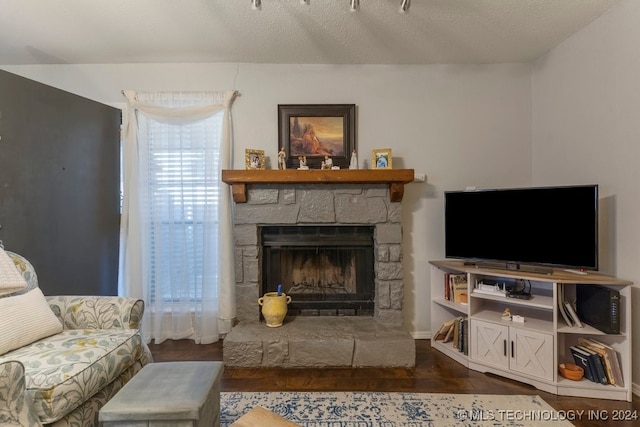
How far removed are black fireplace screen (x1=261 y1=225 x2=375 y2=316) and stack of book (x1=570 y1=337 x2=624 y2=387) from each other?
150cm

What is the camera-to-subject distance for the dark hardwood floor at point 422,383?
5.94ft

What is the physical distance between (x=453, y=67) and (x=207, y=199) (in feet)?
8.43

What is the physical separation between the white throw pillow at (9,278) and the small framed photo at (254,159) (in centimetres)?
158


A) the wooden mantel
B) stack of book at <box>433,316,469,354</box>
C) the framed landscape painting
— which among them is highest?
the framed landscape painting

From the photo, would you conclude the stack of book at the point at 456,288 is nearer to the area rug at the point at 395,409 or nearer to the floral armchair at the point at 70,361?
the area rug at the point at 395,409

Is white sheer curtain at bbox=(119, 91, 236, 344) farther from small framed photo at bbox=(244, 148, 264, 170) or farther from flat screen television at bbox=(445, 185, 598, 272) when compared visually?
flat screen television at bbox=(445, 185, 598, 272)

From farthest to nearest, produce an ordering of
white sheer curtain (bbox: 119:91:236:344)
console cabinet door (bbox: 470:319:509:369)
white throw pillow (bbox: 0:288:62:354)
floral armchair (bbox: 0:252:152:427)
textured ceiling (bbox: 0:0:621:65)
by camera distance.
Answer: white sheer curtain (bbox: 119:91:236:344)
console cabinet door (bbox: 470:319:509:369)
textured ceiling (bbox: 0:0:621:65)
white throw pillow (bbox: 0:288:62:354)
floral armchair (bbox: 0:252:152:427)

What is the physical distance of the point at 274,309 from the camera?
2469 millimetres

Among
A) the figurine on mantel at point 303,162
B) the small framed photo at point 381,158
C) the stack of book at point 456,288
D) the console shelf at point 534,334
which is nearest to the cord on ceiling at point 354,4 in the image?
the small framed photo at point 381,158

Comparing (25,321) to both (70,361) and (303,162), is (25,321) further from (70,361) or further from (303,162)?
(303,162)

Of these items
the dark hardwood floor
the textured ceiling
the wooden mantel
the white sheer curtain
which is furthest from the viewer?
the white sheer curtain

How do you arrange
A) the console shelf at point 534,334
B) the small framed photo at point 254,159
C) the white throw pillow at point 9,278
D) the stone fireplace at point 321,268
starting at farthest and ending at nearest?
the small framed photo at point 254,159
the stone fireplace at point 321,268
the console shelf at point 534,334
the white throw pillow at point 9,278

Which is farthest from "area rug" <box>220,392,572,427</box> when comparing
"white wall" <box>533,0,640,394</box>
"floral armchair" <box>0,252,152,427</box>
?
"white wall" <box>533,0,640,394</box>

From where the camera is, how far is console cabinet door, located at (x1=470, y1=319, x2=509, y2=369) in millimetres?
2148
